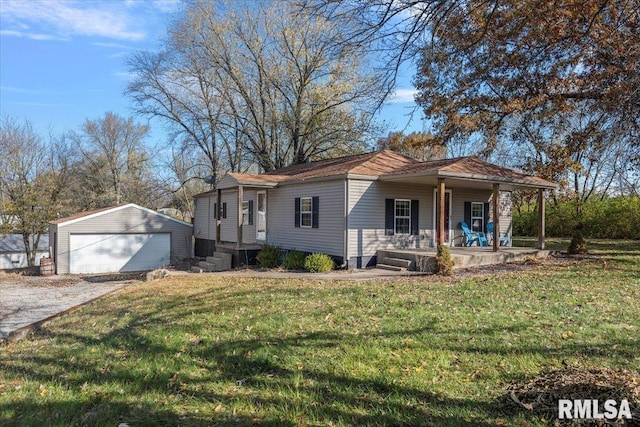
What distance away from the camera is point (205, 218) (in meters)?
22.9

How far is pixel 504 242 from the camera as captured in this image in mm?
17109

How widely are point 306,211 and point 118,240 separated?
41.0 feet

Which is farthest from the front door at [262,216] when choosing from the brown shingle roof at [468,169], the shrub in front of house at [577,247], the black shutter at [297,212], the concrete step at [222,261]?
the shrub in front of house at [577,247]

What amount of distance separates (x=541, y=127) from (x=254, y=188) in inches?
423

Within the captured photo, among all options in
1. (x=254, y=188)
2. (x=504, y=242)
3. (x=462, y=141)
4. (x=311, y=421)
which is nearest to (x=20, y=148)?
(x=254, y=188)

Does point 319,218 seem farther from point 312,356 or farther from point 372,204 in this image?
point 312,356

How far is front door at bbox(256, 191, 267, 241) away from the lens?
1773cm

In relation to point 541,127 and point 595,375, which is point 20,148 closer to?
point 541,127

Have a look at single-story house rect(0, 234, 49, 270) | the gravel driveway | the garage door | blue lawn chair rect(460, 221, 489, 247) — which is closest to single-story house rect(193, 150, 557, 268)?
blue lawn chair rect(460, 221, 489, 247)

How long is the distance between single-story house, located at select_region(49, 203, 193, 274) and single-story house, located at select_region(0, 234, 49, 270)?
5866mm

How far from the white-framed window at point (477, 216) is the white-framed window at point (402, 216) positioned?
331 centimetres

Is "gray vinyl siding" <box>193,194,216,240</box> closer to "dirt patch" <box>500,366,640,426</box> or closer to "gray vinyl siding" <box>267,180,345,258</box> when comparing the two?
"gray vinyl siding" <box>267,180,345,258</box>

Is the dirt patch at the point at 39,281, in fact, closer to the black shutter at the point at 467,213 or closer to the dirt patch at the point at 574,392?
the black shutter at the point at 467,213

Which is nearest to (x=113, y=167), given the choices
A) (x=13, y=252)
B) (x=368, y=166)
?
(x=13, y=252)
